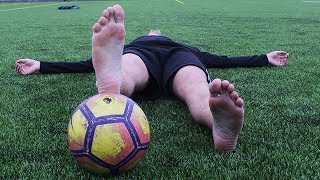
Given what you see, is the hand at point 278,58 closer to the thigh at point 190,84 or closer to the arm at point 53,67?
the thigh at point 190,84

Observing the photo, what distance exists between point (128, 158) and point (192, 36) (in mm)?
5296

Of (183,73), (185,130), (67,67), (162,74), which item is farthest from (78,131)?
(67,67)

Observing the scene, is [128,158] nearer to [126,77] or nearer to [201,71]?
[126,77]

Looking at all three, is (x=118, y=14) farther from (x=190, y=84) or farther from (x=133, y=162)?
(x=133, y=162)

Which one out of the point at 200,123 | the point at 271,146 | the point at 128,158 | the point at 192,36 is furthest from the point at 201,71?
the point at 192,36

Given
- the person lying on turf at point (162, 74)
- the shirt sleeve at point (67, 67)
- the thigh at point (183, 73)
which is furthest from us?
the shirt sleeve at point (67, 67)

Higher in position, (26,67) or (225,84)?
(225,84)

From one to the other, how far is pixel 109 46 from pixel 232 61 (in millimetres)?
1706

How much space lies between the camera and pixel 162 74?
2.79 m

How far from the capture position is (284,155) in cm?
181

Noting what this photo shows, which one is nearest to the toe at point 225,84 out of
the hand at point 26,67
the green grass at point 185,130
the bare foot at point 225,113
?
the bare foot at point 225,113

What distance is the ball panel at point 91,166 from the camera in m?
1.58

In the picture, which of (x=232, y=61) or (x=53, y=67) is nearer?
(x=53, y=67)

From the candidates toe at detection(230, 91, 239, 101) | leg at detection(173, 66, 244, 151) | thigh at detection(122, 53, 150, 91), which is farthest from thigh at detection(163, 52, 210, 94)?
toe at detection(230, 91, 239, 101)
